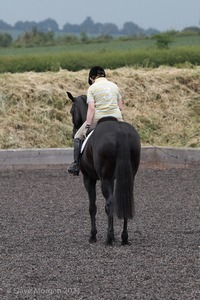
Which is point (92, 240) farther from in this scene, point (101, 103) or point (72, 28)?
point (72, 28)

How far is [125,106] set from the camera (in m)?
20.3

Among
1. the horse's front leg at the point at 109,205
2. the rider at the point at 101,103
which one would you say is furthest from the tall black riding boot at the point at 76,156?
the horse's front leg at the point at 109,205

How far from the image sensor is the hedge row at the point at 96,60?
23.4 metres

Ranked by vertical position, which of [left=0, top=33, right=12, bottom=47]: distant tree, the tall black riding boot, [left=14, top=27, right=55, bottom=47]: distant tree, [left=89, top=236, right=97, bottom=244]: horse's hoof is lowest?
[left=0, top=33, right=12, bottom=47]: distant tree

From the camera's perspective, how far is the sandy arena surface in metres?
7.45

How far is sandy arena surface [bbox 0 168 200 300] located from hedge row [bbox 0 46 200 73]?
7689mm

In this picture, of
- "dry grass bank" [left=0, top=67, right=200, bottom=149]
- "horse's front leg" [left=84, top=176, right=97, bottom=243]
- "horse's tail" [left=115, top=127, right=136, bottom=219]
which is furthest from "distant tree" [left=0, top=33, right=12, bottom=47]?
"horse's tail" [left=115, top=127, right=136, bottom=219]

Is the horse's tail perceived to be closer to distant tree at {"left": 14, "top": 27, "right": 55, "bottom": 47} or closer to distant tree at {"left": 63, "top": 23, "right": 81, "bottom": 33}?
distant tree at {"left": 14, "top": 27, "right": 55, "bottom": 47}

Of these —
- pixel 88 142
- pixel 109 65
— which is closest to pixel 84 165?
pixel 88 142

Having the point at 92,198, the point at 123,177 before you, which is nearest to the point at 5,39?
the point at 92,198

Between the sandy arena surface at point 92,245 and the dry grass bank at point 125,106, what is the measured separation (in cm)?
274

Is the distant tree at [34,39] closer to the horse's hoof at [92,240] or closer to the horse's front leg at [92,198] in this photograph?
the horse's front leg at [92,198]

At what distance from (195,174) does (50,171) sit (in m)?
2.67

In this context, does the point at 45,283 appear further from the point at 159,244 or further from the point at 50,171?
the point at 50,171
